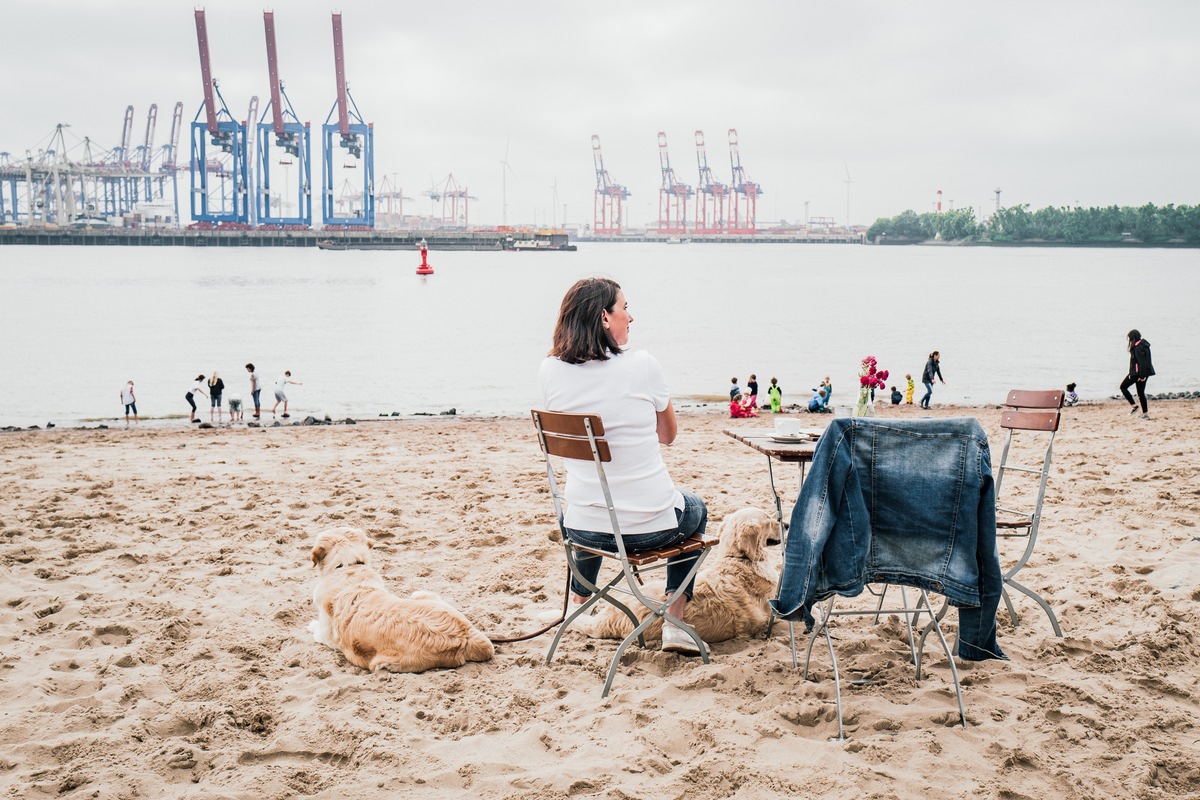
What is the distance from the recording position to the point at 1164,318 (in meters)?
40.0

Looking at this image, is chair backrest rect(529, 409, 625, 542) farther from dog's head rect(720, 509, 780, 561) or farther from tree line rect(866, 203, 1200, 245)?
tree line rect(866, 203, 1200, 245)

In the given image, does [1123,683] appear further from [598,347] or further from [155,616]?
[155,616]

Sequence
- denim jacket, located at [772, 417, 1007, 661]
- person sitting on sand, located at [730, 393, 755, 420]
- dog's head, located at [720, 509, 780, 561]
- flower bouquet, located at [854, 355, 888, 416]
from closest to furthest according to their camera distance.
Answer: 1. denim jacket, located at [772, 417, 1007, 661]
2. dog's head, located at [720, 509, 780, 561]
3. flower bouquet, located at [854, 355, 888, 416]
4. person sitting on sand, located at [730, 393, 755, 420]

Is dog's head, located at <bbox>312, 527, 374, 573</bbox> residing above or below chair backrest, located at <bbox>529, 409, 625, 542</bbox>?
below

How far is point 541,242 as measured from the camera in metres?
114

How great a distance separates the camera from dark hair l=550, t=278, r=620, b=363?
301 centimetres

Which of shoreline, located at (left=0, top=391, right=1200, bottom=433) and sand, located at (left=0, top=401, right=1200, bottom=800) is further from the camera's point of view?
shoreline, located at (left=0, top=391, right=1200, bottom=433)

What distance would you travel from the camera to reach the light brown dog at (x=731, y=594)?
335 cm

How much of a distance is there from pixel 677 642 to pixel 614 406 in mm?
931

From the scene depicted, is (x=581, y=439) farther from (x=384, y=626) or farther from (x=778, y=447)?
(x=384, y=626)

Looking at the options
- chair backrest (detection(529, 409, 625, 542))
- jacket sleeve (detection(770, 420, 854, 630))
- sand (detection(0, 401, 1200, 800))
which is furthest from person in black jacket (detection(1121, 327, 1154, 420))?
chair backrest (detection(529, 409, 625, 542))

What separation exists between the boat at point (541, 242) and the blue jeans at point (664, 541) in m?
108

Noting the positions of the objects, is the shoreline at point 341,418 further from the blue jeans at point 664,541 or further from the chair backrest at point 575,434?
the chair backrest at point 575,434

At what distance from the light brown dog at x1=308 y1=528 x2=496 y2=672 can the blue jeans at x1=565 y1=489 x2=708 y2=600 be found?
465 mm
